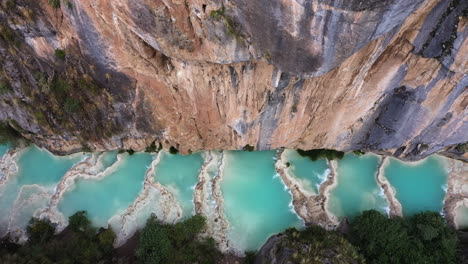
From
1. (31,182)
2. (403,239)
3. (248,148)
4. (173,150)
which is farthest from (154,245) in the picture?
(403,239)

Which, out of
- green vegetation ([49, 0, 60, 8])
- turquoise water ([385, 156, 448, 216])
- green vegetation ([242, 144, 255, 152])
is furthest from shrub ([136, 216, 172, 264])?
turquoise water ([385, 156, 448, 216])

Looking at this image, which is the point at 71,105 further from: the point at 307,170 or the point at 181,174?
the point at 307,170

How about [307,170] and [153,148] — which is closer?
[153,148]

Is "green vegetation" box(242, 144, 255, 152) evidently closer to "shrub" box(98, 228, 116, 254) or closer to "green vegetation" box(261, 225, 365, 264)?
"green vegetation" box(261, 225, 365, 264)

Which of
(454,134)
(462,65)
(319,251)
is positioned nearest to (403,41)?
(462,65)

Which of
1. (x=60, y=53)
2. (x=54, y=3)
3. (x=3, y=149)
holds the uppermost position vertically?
(x=54, y=3)

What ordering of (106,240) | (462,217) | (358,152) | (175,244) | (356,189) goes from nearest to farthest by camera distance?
(106,240) → (175,244) → (462,217) → (356,189) → (358,152)
